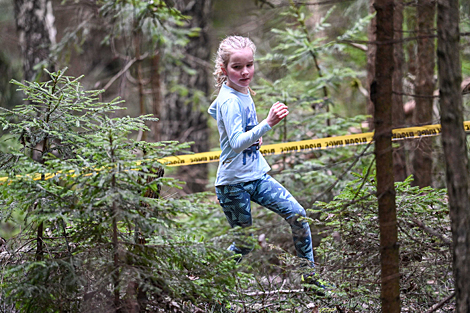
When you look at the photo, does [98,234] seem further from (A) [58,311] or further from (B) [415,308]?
(B) [415,308]

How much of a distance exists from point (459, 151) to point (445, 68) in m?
0.44

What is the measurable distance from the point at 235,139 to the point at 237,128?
0.10 meters

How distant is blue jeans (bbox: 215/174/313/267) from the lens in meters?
3.35

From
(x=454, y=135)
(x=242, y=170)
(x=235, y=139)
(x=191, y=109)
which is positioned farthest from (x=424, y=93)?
(x=191, y=109)

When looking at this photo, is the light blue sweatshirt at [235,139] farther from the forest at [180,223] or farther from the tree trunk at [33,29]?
the tree trunk at [33,29]

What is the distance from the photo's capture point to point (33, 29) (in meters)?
8.55

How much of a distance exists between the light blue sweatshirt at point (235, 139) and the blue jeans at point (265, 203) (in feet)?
0.21

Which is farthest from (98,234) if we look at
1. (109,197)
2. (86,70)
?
(86,70)

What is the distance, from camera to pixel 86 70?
1505 cm

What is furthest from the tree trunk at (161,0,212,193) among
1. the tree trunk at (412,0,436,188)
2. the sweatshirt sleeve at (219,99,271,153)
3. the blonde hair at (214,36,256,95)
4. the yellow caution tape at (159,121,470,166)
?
the sweatshirt sleeve at (219,99,271,153)

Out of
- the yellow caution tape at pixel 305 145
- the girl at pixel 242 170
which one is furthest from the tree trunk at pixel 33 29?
the girl at pixel 242 170

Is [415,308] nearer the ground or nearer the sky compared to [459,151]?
nearer the ground

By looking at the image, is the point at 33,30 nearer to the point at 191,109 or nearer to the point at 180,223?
the point at 191,109

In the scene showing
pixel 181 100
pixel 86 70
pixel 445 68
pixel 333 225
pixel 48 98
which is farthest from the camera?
pixel 86 70
